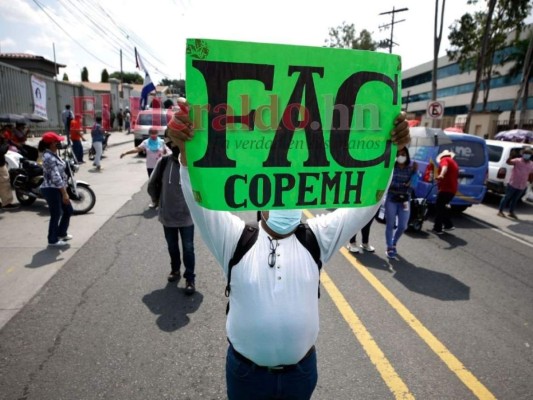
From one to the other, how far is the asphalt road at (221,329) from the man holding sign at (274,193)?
4.14 feet

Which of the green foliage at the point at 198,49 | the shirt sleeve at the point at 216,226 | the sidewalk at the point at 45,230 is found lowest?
the sidewalk at the point at 45,230

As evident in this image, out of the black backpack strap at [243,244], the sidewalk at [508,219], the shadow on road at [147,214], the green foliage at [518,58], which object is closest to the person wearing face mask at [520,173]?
the sidewalk at [508,219]

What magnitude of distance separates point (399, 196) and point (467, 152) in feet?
14.5

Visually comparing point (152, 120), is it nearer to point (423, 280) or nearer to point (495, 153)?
point (495, 153)

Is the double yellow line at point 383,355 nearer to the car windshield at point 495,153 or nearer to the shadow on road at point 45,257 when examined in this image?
the shadow on road at point 45,257

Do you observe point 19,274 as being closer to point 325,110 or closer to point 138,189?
point 325,110

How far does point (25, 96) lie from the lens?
1669 cm

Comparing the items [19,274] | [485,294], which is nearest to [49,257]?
[19,274]

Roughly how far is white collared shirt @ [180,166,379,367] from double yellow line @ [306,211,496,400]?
1629 millimetres

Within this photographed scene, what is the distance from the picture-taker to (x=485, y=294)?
16.5 ft

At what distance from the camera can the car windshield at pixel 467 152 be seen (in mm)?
9297

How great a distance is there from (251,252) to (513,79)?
49.5m

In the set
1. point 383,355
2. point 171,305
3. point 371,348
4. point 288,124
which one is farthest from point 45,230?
point 288,124

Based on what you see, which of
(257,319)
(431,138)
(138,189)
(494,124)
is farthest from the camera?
(494,124)
